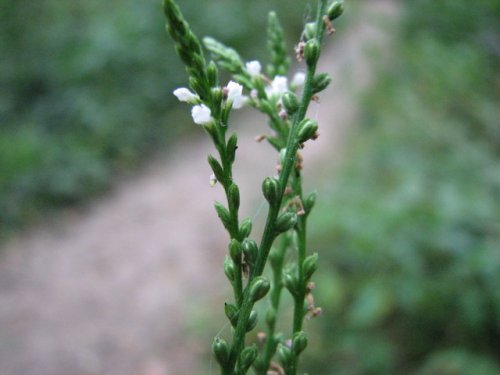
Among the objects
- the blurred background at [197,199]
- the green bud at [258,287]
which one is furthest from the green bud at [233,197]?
the blurred background at [197,199]

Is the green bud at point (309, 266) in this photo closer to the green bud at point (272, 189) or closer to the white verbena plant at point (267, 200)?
the white verbena plant at point (267, 200)

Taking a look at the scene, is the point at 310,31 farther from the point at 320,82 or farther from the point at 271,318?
the point at 271,318

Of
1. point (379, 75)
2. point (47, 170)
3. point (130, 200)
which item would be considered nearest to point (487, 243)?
point (379, 75)

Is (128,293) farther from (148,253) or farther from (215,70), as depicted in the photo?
(215,70)

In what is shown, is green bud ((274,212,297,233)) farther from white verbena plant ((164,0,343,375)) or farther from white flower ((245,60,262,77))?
white flower ((245,60,262,77))

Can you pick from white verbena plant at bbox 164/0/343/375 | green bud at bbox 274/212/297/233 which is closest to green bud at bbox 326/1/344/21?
white verbena plant at bbox 164/0/343/375

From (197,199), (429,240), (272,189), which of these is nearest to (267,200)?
(272,189)
